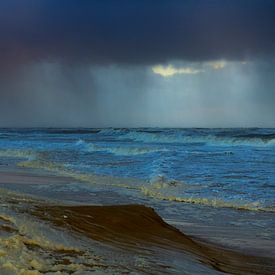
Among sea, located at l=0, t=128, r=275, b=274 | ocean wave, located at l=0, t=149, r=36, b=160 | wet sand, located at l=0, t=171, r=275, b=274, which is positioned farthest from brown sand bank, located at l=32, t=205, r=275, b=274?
ocean wave, located at l=0, t=149, r=36, b=160

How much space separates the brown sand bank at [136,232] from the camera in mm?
→ 4375

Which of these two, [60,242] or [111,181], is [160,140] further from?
[60,242]

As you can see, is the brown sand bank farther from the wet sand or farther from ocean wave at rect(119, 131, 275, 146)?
ocean wave at rect(119, 131, 275, 146)

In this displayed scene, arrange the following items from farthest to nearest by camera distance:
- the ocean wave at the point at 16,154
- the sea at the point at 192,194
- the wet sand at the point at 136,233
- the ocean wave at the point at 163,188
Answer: the ocean wave at the point at 16,154 < the ocean wave at the point at 163,188 < the sea at the point at 192,194 < the wet sand at the point at 136,233

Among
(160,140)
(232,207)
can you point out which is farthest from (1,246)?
(160,140)

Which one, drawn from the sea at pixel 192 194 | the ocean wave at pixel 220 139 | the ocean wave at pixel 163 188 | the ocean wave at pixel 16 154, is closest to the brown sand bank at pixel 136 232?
the sea at pixel 192 194

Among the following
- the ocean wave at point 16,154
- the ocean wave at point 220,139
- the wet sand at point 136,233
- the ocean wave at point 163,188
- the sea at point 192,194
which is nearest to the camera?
the wet sand at point 136,233

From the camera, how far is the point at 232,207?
30.2 ft

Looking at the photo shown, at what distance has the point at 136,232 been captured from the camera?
16.2ft

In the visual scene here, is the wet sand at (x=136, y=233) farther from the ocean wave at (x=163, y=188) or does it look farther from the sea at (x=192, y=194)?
the ocean wave at (x=163, y=188)

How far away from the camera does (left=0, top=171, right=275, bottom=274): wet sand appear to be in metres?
4.29

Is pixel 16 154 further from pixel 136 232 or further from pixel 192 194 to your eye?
pixel 136 232

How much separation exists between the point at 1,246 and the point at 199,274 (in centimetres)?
160

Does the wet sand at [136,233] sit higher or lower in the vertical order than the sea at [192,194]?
higher
